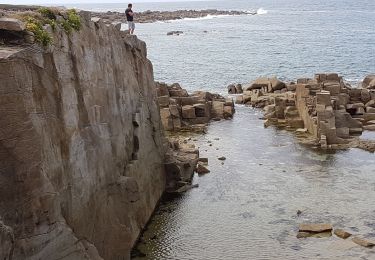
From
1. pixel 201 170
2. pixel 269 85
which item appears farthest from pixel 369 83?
pixel 201 170

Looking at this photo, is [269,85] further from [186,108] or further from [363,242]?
[363,242]

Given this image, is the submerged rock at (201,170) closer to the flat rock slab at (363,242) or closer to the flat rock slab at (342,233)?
the flat rock slab at (342,233)

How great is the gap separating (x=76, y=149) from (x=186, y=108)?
86.5ft

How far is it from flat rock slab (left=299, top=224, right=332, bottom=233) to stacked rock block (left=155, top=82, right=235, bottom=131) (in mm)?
19752

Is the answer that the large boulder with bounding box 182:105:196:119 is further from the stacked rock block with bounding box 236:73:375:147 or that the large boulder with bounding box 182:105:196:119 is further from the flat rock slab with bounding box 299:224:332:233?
the flat rock slab with bounding box 299:224:332:233

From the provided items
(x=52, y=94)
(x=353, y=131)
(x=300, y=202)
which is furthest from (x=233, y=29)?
(x=52, y=94)

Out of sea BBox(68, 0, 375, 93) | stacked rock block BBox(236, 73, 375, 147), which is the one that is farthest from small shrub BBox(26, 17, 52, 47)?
sea BBox(68, 0, 375, 93)

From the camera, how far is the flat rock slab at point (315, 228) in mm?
21344

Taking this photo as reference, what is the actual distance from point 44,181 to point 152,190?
1129 cm

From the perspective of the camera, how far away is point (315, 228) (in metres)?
21.4

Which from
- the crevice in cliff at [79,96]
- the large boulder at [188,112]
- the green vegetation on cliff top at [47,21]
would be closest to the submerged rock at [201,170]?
the crevice in cliff at [79,96]

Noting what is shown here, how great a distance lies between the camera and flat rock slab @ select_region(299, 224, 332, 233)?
21344 mm

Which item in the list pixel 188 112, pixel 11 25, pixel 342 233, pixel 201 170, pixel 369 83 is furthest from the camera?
pixel 369 83

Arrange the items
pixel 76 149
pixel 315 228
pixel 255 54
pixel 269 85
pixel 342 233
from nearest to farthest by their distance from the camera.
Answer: pixel 76 149
pixel 342 233
pixel 315 228
pixel 269 85
pixel 255 54
